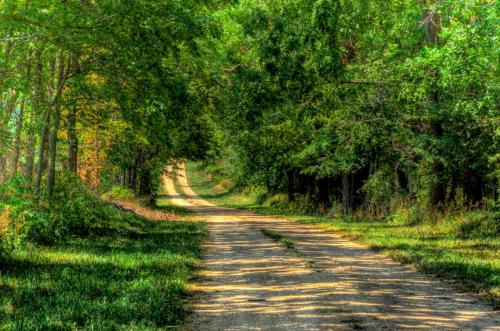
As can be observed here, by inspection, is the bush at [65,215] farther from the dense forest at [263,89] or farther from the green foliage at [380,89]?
the green foliage at [380,89]

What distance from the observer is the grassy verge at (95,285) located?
25.1ft

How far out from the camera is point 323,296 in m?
9.70

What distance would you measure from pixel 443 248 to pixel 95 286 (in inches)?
423

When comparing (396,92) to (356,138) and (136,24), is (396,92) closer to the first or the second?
(356,138)

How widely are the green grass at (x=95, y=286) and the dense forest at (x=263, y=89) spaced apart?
120 cm

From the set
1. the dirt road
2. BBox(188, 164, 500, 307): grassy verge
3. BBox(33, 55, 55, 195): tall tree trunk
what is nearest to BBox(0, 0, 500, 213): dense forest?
BBox(33, 55, 55, 195): tall tree trunk

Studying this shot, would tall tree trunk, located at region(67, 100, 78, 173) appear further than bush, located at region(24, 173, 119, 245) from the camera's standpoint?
Yes

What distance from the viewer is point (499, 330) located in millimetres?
7574

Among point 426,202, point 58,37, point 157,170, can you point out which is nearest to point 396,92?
point 426,202

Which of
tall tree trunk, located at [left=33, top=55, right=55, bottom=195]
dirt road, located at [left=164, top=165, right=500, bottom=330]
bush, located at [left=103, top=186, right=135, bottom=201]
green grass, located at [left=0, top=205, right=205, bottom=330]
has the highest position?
tall tree trunk, located at [left=33, top=55, right=55, bottom=195]

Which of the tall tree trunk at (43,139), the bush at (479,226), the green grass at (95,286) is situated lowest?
the green grass at (95,286)

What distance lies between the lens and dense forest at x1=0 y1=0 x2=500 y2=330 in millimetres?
14164

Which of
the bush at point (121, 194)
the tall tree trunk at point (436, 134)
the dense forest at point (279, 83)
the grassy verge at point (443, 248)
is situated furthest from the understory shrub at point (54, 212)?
the tall tree trunk at point (436, 134)

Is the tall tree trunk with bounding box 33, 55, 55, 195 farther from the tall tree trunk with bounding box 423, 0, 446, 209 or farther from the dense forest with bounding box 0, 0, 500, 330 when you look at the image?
the tall tree trunk with bounding box 423, 0, 446, 209
